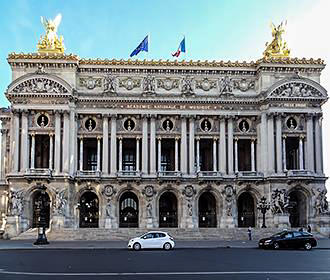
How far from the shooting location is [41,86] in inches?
2800

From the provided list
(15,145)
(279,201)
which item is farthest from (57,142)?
(279,201)

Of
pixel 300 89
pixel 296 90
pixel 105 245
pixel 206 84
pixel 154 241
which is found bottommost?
pixel 105 245

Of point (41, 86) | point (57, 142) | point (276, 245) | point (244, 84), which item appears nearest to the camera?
point (276, 245)

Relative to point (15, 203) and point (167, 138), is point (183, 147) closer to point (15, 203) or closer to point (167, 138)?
point (167, 138)

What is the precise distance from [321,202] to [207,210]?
15.5 meters

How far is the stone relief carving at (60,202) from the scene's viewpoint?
68.1 m

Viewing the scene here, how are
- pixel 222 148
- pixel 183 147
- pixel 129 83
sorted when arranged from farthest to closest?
pixel 129 83
pixel 222 148
pixel 183 147

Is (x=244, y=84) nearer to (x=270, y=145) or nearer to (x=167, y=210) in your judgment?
(x=270, y=145)

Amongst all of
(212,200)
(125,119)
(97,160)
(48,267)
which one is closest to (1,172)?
(97,160)

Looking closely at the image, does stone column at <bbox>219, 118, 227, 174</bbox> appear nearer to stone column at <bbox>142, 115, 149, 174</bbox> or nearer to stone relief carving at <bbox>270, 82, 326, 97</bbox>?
stone relief carving at <bbox>270, 82, 326, 97</bbox>

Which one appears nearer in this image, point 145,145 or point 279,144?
point 279,144

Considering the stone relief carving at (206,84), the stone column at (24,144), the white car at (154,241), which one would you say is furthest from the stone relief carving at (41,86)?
the white car at (154,241)

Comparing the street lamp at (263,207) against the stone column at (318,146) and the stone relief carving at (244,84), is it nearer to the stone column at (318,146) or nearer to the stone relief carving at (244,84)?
the stone column at (318,146)

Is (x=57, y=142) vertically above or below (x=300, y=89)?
below
